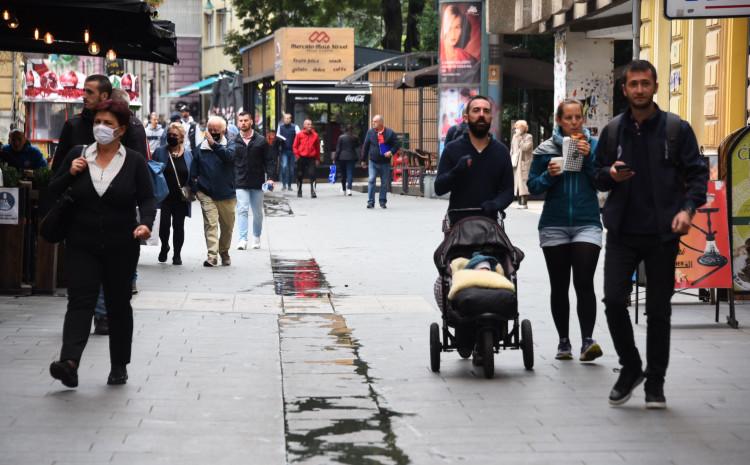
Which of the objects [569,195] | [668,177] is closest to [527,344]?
[569,195]

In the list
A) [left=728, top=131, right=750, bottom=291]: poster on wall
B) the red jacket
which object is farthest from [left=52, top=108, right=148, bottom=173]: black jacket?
the red jacket

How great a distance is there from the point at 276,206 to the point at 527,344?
19829mm

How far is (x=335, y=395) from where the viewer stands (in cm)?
809

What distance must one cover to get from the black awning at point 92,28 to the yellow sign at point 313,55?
24.6m

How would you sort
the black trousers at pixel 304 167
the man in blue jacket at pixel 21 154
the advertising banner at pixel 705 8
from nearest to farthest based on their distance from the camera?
the advertising banner at pixel 705 8
the man in blue jacket at pixel 21 154
the black trousers at pixel 304 167

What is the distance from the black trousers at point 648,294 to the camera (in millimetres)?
7621

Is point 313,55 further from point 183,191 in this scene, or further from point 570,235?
point 570,235

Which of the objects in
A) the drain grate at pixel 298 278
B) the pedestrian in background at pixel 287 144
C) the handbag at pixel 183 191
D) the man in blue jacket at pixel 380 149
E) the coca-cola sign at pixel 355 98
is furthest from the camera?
the coca-cola sign at pixel 355 98

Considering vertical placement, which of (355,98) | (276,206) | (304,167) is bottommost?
(276,206)

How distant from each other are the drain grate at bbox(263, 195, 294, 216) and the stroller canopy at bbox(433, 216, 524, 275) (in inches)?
673

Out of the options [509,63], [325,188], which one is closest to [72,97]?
[325,188]

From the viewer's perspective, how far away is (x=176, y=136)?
16672 millimetres

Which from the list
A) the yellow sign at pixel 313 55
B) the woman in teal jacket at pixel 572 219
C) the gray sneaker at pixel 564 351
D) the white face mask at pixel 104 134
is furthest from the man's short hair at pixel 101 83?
the yellow sign at pixel 313 55

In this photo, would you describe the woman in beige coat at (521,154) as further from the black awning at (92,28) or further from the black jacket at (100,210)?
the black jacket at (100,210)
